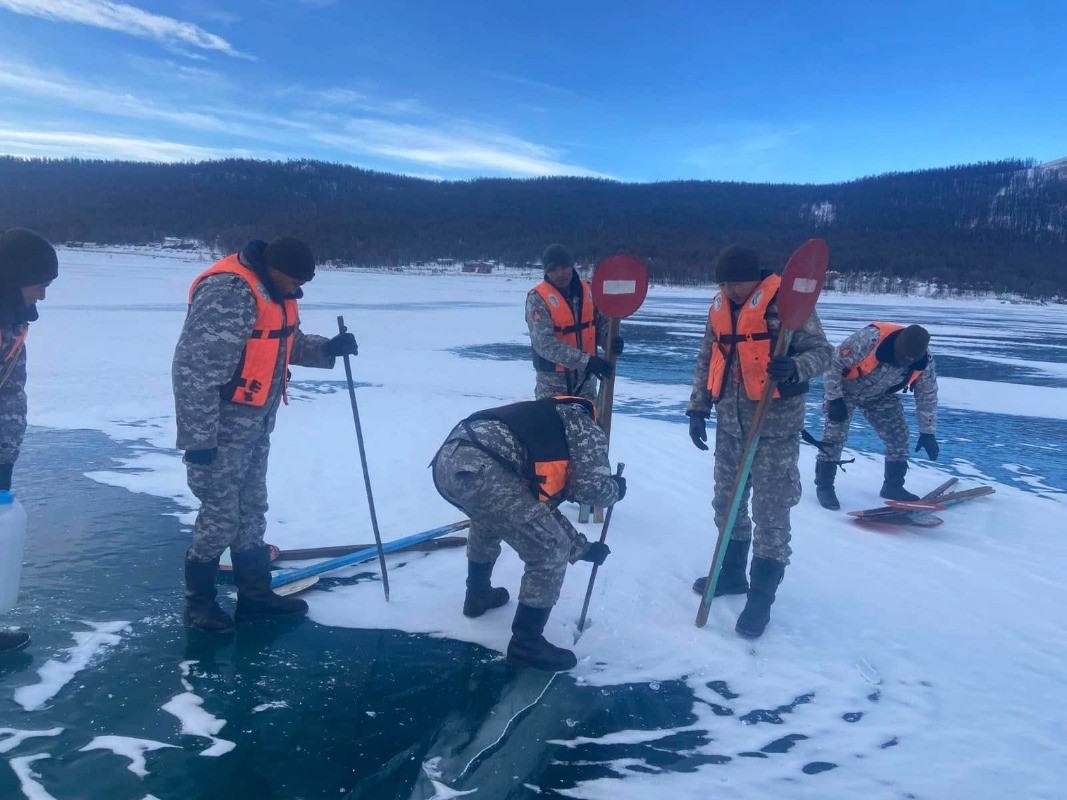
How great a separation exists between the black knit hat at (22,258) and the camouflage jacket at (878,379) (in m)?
5.48

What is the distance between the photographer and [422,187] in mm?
128125

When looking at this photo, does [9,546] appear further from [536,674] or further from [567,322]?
[567,322]

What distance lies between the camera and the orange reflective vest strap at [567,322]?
16.9 feet

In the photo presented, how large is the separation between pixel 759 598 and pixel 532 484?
151 cm

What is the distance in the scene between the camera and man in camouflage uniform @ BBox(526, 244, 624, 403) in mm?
4965

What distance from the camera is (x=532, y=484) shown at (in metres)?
3.27

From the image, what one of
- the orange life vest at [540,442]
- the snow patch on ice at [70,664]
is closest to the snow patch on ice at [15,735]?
the snow patch on ice at [70,664]

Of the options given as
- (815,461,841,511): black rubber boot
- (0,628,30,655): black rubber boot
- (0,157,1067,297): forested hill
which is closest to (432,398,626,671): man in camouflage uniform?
(0,628,30,655): black rubber boot

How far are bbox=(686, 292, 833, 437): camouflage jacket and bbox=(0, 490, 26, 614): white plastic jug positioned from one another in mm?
3494

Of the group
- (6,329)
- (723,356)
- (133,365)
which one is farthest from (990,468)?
(133,365)

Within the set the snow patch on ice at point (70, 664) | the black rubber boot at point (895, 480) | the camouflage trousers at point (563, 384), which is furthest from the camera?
the black rubber boot at point (895, 480)

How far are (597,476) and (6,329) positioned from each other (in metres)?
3.02

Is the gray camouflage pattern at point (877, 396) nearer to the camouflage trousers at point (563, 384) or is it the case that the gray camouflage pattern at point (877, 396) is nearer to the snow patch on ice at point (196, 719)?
the camouflage trousers at point (563, 384)

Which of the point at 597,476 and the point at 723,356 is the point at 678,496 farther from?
the point at 597,476
